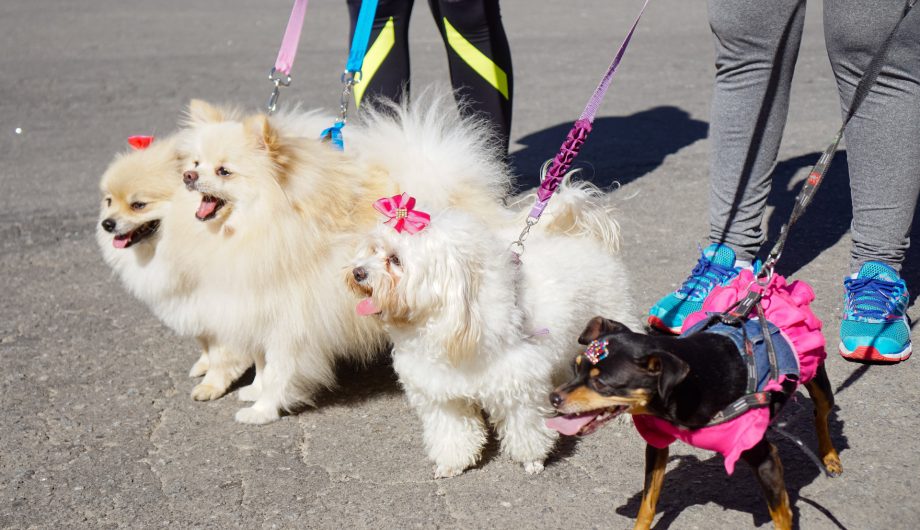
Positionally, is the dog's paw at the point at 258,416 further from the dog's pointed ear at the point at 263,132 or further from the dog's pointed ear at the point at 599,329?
the dog's pointed ear at the point at 599,329

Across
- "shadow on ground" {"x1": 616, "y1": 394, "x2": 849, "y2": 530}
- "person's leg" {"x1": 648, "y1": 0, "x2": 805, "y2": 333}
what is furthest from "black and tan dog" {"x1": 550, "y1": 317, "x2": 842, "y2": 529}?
"person's leg" {"x1": 648, "y1": 0, "x2": 805, "y2": 333}

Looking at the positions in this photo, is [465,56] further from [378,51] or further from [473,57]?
[378,51]

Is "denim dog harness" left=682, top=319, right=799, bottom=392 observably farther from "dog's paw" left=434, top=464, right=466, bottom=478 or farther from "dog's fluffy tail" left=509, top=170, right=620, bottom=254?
"dog's paw" left=434, top=464, right=466, bottom=478

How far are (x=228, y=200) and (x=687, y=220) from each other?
8.56 feet

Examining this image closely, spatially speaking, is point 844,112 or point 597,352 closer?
point 597,352

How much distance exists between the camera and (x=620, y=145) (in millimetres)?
6113

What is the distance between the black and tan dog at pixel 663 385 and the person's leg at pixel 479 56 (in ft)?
6.40

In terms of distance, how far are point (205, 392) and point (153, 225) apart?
0.63 metres

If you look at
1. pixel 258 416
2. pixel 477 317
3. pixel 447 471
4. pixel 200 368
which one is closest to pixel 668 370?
pixel 477 317

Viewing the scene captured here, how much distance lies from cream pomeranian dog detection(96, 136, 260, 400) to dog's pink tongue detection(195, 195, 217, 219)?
80 mm

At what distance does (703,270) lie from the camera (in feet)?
11.7

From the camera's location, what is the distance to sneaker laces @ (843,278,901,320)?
3.22 metres

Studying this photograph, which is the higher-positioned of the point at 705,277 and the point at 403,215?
the point at 403,215

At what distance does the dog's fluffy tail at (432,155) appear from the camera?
3176 mm
